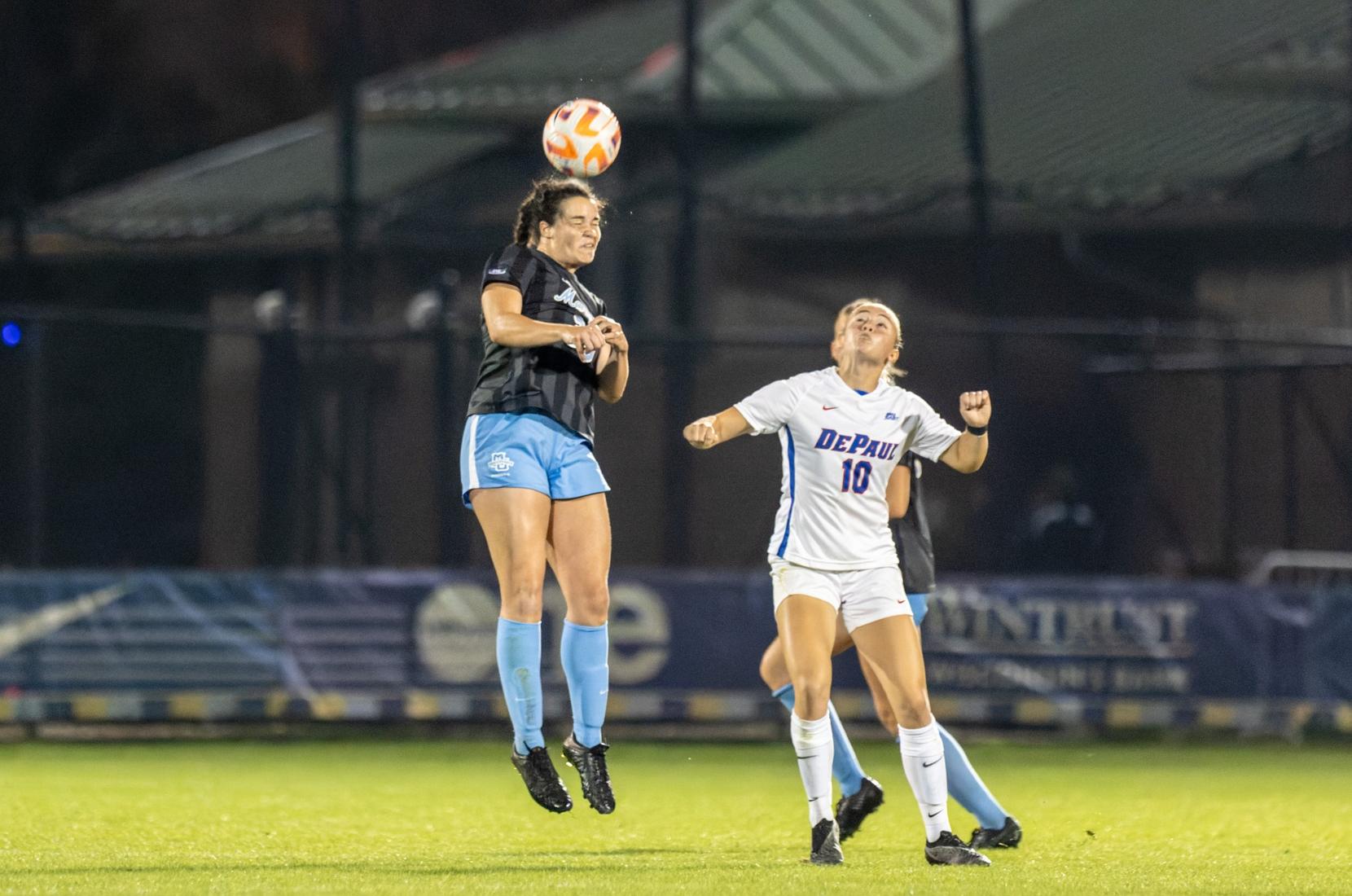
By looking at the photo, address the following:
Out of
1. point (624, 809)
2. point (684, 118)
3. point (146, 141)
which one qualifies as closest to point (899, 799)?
point (624, 809)

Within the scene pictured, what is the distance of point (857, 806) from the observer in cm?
992

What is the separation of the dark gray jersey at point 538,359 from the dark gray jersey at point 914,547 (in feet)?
4.88

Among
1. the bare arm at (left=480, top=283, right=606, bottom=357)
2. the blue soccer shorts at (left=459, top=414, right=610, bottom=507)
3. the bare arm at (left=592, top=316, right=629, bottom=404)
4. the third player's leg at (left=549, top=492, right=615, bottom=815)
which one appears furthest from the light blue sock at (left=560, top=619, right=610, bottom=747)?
the bare arm at (left=480, top=283, right=606, bottom=357)

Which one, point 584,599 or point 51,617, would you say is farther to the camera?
point 51,617

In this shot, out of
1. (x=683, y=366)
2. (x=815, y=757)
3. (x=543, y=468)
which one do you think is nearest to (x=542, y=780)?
(x=815, y=757)

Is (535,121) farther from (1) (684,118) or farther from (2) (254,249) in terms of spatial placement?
(1) (684,118)

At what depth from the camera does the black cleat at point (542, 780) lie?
894cm

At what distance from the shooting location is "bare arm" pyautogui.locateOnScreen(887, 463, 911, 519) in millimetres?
9742

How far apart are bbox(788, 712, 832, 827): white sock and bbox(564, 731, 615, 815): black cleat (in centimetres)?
74

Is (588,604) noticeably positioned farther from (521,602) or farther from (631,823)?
(631,823)

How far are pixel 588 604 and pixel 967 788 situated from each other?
1689 mm

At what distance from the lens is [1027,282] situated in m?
23.2

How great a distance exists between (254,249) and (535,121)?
349 cm

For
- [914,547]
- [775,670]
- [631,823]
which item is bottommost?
[631,823]
